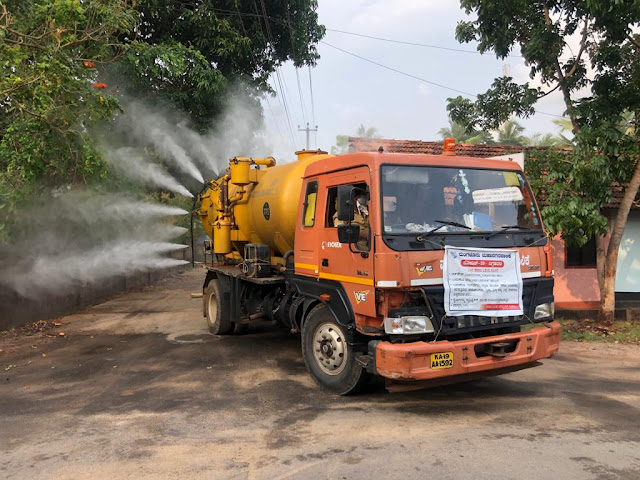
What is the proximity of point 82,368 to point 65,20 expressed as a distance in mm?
4926

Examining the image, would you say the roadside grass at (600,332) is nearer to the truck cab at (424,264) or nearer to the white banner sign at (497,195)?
the truck cab at (424,264)

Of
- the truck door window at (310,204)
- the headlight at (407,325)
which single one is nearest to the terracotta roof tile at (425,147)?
the truck door window at (310,204)

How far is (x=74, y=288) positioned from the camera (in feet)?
42.9

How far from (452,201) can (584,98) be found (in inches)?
243

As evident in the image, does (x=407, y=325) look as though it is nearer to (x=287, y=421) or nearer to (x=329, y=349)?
(x=329, y=349)

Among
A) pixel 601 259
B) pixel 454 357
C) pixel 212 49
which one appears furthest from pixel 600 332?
pixel 212 49

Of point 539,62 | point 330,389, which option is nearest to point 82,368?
point 330,389

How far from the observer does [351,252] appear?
16.2 feet

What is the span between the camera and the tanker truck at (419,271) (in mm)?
4492

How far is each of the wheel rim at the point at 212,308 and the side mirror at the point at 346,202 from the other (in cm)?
500

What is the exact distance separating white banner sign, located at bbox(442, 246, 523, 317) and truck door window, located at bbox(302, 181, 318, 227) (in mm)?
1828

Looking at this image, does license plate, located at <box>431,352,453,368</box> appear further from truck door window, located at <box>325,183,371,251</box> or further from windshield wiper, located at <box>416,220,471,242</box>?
truck door window, located at <box>325,183,371,251</box>

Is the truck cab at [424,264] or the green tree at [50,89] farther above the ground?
the green tree at [50,89]

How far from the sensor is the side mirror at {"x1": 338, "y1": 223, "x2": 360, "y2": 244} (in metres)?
4.77
